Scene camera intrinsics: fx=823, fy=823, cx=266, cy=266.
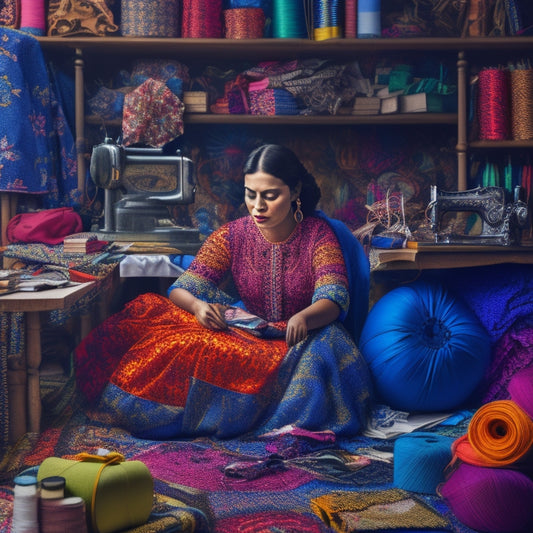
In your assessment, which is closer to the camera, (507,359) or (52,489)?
(52,489)

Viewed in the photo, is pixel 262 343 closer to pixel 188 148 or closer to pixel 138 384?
pixel 138 384

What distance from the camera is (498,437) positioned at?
258cm

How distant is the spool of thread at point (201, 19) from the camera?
4508 mm

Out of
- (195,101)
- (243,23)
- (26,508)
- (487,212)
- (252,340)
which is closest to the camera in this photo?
(26,508)

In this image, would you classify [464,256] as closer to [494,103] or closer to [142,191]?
[494,103]

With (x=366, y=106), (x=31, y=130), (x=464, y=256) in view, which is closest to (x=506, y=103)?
(x=366, y=106)

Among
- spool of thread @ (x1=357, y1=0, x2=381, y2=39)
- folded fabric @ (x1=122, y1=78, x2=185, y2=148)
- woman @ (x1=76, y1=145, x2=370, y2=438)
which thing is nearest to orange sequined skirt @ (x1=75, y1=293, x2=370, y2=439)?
woman @ (x1=76, y1=145, x2=370, y2=438)

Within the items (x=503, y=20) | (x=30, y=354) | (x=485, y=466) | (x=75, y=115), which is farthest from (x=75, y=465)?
(x=503, y=20)

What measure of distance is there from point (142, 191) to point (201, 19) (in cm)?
106

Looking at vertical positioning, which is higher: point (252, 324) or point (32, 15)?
point (32, 15)

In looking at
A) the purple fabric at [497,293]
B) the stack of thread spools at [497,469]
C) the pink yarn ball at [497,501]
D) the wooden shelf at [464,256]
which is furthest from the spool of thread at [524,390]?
the wooden shelf at [464,256]

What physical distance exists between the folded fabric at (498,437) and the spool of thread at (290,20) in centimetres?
262

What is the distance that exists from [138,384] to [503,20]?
2.87 metres

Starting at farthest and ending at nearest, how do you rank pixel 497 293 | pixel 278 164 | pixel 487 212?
pixel 487 212
pixel 497 293
pixel 278 164
